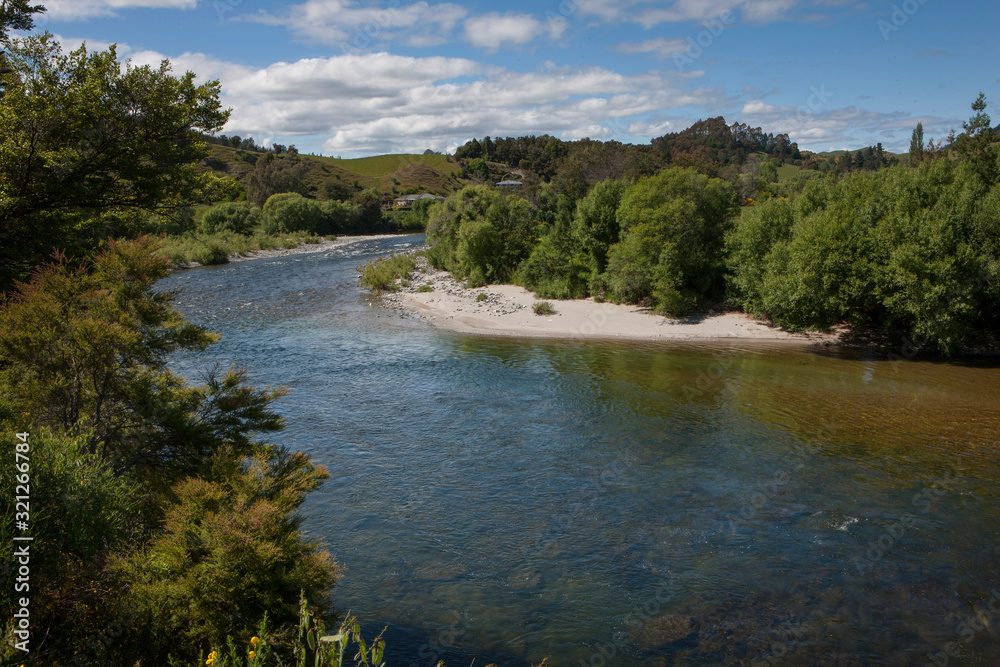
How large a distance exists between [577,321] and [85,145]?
96.5 feet

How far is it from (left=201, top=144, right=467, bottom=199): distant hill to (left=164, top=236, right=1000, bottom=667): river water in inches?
4369

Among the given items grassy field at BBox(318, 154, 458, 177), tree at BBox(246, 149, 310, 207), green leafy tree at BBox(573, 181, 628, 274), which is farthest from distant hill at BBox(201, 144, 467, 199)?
green leafy tree at BBox(573, 181, 628, 274)

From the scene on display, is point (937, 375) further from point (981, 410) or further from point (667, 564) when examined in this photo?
point (667, 564)

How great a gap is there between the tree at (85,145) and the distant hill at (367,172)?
386 feet

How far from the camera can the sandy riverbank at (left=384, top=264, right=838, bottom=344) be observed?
33.6 meters

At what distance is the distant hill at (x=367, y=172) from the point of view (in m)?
128

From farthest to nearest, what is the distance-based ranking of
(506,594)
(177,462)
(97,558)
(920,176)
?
(920,176), (506,594), (177,462), (97,558)

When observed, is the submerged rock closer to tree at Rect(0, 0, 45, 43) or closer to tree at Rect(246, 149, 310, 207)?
tree at Rect(0, 0, 45, 43)

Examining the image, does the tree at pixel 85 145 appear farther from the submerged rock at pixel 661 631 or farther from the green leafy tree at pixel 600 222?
the green leafy tree at pixel 600 222

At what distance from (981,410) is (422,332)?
91.7 ft

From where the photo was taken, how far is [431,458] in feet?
61.1

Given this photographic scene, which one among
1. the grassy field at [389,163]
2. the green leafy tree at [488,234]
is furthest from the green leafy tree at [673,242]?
the grassy field at [389,163]

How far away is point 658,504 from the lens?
617 inches

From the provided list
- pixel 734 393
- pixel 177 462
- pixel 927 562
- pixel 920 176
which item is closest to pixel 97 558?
pixel 177 462
